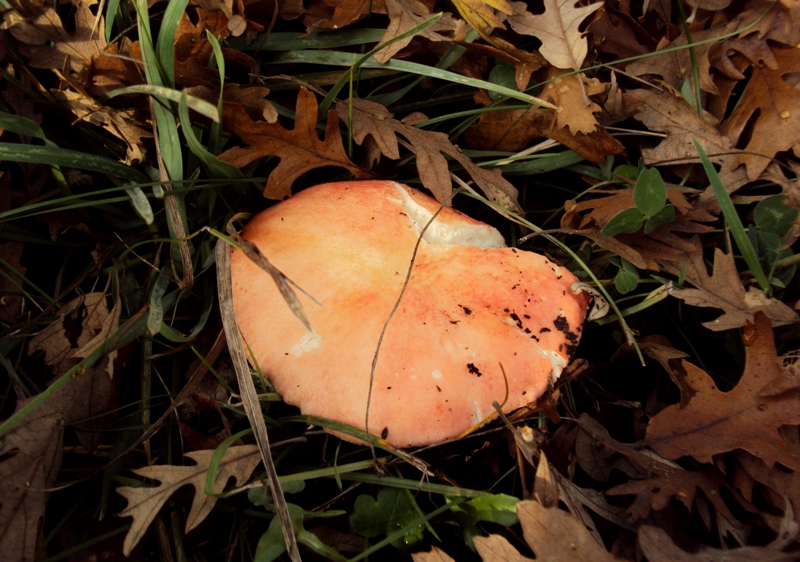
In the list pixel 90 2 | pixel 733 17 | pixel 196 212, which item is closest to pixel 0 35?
pixel 90 2

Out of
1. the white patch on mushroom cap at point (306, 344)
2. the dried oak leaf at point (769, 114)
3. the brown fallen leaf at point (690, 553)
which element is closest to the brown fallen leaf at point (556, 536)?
the brown fallen leaf at point (690, 553)

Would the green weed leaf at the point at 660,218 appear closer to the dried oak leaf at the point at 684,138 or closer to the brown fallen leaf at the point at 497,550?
the dried oak leaf at the point at 684,138

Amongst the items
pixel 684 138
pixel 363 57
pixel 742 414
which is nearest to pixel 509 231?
pixel 684 138

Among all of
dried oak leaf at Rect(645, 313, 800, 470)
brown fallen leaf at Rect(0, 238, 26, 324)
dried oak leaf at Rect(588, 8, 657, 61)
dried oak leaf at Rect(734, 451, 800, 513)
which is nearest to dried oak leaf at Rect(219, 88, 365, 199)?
brown fallen leaf at Rect(0, 238, 26, 324)

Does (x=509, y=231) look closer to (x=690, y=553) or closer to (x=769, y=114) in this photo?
(x=769, y=114)

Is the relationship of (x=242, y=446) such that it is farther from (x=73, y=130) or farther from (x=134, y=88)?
(x=73, y=130)

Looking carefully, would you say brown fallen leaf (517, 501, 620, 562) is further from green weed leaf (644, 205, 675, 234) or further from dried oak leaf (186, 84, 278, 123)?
dried oak leaf (186, 84, 278, 123)
